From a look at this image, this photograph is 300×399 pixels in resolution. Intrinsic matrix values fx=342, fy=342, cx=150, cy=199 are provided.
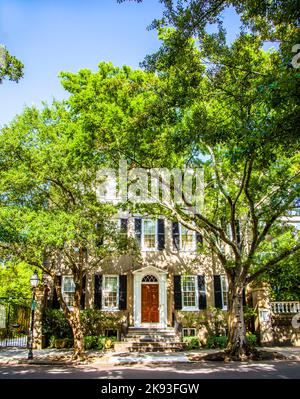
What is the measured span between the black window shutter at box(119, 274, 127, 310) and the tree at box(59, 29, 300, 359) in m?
5.60

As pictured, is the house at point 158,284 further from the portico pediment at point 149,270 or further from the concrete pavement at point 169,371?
the concrete pavement at point 169,371

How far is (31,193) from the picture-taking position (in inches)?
597

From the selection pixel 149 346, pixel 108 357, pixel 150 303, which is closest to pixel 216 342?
pixel 149 346

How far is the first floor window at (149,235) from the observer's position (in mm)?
21141

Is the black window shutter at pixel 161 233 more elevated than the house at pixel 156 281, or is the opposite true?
the black window shutter at pixel 161 233

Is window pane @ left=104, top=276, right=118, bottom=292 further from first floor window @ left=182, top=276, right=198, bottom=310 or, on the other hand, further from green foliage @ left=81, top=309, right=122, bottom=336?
first floor window @ left=182, top=276, right=198, bottom=310

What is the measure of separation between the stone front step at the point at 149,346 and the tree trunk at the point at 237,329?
3.69 metres

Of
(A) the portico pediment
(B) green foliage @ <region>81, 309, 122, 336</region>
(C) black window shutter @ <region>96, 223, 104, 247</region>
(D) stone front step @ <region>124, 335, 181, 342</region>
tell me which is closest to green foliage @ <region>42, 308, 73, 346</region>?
(B) green foliage @ <region>81, 309, 122, 336</region>

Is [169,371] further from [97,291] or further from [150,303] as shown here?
[97,291]

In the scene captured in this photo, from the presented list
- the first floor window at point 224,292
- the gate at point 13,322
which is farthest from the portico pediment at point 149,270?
the gate at point 13,322

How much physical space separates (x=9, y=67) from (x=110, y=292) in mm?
15158

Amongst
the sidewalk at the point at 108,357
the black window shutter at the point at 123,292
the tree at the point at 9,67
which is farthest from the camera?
the black window shutter at the point at 123,292

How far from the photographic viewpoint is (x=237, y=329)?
13.9 meters
